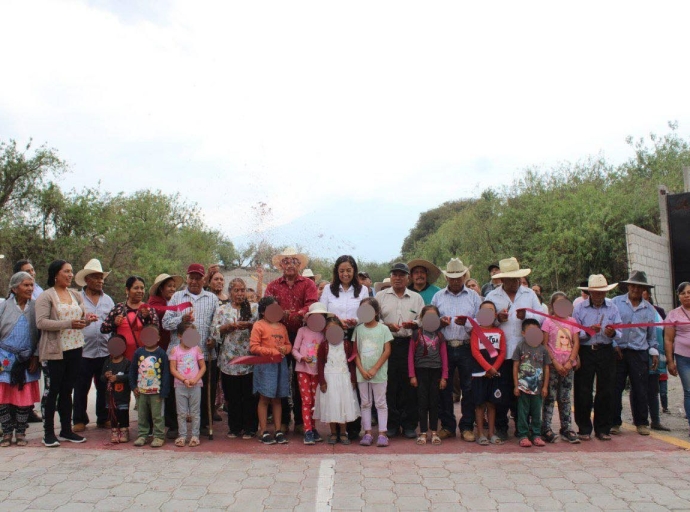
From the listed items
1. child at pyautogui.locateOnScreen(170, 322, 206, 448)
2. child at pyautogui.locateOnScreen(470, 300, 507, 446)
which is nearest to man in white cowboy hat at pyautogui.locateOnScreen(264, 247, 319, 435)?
child at pyautogui.locateOnScreen(170, 322, 206, 448)

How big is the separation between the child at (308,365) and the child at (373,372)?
1.63ft

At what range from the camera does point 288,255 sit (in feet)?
24.0

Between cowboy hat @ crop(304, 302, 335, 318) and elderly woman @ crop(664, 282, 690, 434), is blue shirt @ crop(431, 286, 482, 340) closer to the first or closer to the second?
cowboy hat @ crop(304, 302, 335, 318)

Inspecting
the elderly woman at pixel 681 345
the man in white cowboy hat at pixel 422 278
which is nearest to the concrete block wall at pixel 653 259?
the elderly woman at pixel 681 345

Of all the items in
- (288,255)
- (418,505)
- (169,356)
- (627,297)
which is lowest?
(418,505)

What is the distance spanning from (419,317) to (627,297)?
283cm

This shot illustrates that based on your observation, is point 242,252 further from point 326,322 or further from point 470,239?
point 326,322

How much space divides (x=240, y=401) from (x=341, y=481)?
2210mm

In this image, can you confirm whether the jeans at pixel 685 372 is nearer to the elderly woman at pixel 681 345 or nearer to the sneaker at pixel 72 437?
the elderly woman at pixel 681 345

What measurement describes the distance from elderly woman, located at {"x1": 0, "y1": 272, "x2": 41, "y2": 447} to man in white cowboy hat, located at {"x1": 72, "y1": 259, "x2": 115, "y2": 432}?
59 centimetres

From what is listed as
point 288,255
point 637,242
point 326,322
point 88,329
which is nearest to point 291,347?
point 326,322

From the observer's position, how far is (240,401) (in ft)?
23.0

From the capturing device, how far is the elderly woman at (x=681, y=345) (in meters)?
6.88

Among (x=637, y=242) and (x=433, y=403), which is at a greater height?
(x=637, y=242)
